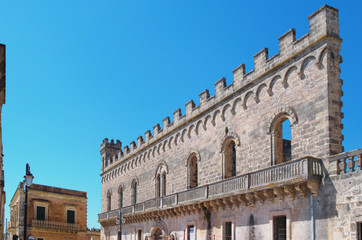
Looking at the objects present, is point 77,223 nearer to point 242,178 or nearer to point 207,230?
point 207,230

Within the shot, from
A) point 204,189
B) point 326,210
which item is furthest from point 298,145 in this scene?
point 204,189

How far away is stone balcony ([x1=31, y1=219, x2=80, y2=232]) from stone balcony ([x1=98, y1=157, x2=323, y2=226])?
18078 mm

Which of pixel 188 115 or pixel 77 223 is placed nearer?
pixel 188 115

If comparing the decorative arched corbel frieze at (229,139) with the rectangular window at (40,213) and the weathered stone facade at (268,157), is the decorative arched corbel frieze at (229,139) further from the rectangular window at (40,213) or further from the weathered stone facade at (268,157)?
the rectangular window at (40,213)

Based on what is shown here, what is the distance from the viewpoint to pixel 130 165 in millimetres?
35438

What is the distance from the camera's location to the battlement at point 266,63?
56.3 ft

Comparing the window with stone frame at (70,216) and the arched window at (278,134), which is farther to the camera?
the window with stone frame at (70,216)

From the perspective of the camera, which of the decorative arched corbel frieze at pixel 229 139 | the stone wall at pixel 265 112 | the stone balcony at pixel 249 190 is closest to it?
the stone balcony at pixel 249 190

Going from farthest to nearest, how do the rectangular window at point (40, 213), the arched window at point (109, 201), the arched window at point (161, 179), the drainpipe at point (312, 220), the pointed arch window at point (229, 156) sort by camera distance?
the rectangular window at point (40, 213)
the arched window at point (109, 201)
the arched window at point (161, 179)
the pointed arch window at point (229, 156)
the drainpipe at point (312, 220)

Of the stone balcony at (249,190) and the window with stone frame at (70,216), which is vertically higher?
the stone balcony at (249,190)

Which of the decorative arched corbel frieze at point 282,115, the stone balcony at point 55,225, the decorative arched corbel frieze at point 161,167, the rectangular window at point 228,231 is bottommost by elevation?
the stone balcony at point 55,225

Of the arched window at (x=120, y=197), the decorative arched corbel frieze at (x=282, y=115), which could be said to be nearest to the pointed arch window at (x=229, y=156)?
the decorative arched corbel frieze at (x=282, y=115)

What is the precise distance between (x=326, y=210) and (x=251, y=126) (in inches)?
243

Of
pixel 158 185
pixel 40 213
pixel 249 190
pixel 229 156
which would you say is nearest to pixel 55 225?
pixel 40 213
